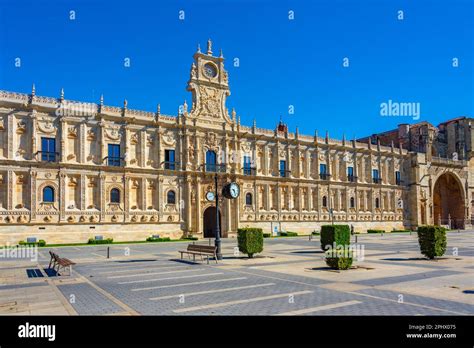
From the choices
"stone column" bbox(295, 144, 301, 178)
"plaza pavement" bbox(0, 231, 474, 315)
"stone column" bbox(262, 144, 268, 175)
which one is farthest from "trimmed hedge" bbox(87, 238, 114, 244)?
"stone column" bbox(295, 144, 301, 178)

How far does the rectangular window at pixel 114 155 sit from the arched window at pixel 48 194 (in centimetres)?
656

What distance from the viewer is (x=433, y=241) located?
20.6 m

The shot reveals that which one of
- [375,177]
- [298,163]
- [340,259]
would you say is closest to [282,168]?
[298,163]

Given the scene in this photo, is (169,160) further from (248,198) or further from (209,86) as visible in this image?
(248,198)

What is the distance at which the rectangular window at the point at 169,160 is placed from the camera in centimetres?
4766

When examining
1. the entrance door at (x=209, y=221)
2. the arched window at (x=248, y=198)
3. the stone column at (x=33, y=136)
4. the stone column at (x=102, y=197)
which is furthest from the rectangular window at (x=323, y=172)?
the stone column at (x=33, y=136)

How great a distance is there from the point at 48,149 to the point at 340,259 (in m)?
33.7

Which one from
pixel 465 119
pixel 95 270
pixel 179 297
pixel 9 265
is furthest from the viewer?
A: pixel 465 119

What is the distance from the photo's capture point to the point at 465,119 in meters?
78.2

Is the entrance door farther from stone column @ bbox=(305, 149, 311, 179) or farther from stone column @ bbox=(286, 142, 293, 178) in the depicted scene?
stone column @ bbox=(305, 149, 311, 179)

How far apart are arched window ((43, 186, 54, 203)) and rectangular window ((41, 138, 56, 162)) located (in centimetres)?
291
